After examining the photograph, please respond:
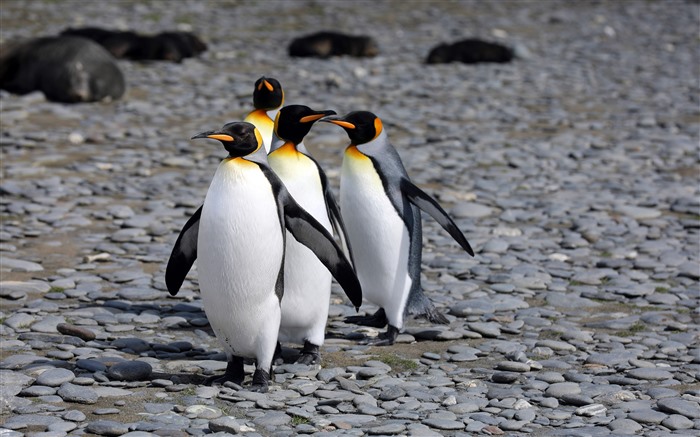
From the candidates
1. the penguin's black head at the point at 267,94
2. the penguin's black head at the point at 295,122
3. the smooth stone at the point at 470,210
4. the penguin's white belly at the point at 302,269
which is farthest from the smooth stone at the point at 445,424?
the smooth stone at the point at 470,210

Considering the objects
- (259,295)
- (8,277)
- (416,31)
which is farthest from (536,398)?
(416,31)

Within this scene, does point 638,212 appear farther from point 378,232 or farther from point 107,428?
point 107,428

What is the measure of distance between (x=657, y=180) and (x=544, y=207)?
1.26 metres

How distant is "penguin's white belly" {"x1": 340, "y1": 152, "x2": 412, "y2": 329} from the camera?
201 inches

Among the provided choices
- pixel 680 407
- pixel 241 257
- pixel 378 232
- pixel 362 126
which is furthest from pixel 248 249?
pixel 680 407

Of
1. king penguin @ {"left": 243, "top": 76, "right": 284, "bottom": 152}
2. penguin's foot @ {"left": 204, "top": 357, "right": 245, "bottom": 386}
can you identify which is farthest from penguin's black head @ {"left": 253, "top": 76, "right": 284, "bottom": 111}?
penguin's foot @ {"left": 204, "top": 357, "right": 245, "bottom": 386}

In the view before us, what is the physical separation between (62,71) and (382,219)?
21.2 ft

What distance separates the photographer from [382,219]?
511 cm

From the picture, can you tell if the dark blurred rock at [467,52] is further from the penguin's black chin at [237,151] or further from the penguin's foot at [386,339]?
the penguin's black chin at [237,151]

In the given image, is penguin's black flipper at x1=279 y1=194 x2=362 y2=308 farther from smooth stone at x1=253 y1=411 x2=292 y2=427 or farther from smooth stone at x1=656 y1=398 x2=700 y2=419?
smooth stone at x1=656 y1=398 x2=700 y2=419

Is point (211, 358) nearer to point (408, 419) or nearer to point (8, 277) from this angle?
point (408, 419)

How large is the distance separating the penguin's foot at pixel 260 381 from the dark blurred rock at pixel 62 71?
708cm

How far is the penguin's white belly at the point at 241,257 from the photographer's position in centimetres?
418

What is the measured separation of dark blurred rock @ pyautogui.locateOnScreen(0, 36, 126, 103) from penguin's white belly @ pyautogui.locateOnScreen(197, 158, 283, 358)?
6886 mm
